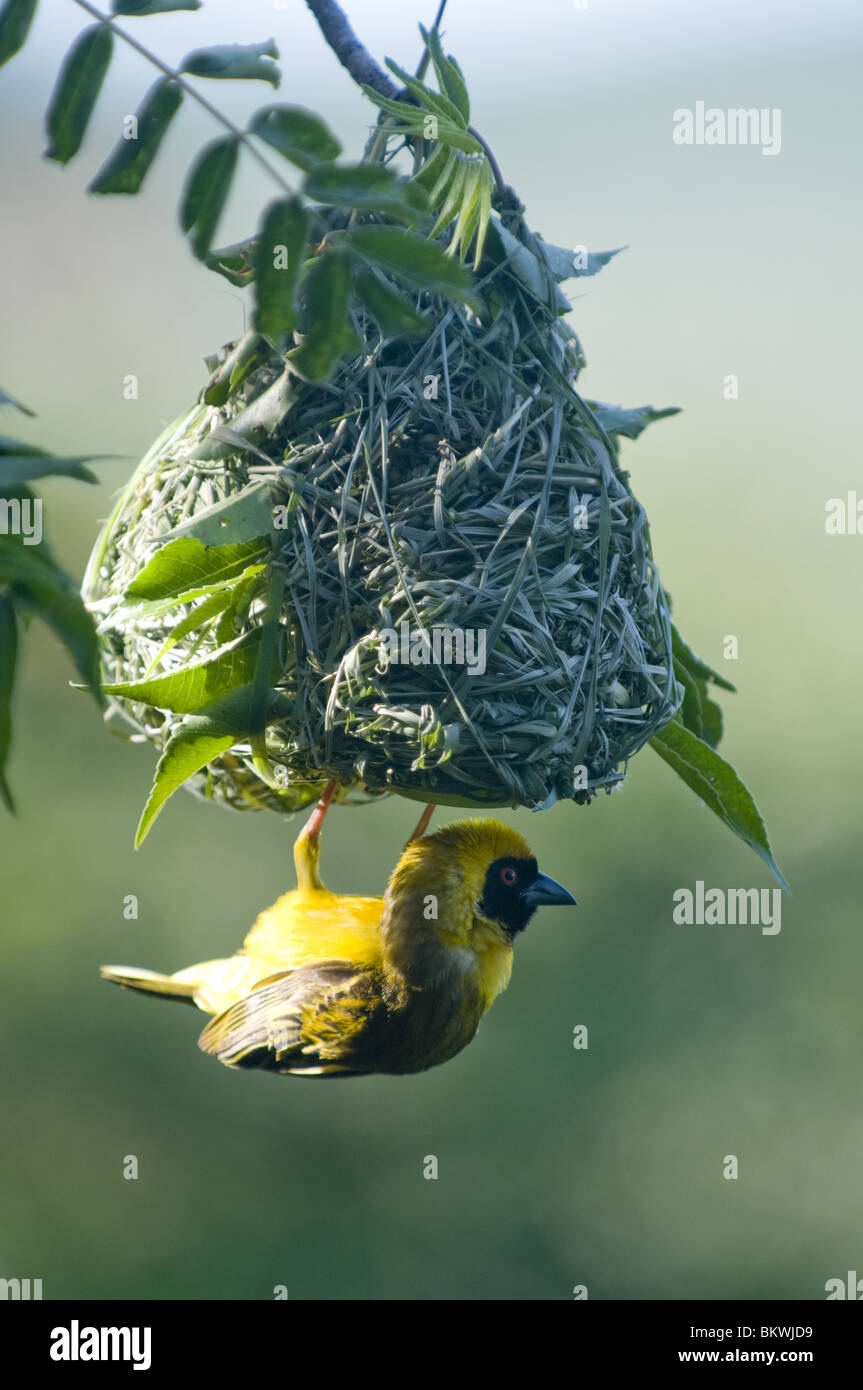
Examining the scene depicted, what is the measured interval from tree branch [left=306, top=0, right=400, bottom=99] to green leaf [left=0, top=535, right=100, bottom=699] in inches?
48.1

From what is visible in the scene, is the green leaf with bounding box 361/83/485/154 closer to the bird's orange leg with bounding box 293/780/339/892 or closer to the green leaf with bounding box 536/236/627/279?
the green leaf with bounding box 536/236/627/279

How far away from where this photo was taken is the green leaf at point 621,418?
2.10 m

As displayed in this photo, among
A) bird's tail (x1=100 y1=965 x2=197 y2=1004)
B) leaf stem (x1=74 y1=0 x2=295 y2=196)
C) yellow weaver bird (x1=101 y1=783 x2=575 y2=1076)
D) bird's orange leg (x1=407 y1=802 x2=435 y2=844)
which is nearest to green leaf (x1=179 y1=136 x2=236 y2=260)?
leaf stem (x1=74 y1=0 x2=295 y2=196)

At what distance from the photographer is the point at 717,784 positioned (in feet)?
6.66

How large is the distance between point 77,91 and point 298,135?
435mm

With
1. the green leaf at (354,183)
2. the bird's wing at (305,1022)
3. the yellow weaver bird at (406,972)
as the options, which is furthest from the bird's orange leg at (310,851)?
the green leaf at (354,183)

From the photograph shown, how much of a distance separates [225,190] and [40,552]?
66cm

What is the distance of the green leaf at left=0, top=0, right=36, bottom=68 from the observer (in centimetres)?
152

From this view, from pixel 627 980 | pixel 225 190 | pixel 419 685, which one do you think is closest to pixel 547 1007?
pixel 627 980

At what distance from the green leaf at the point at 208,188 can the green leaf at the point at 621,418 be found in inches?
32.2

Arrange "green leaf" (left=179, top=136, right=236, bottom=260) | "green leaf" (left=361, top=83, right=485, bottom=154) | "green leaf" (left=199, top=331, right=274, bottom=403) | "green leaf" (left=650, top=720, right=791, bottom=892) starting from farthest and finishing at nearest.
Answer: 1. "green leaf" (left=650, top=720, right=791, bottom=892)
2. "green leaf" (left=199, top=331, right=274, bottom=403)
3. "green leaf" (left=361, top=83, right=485, bottom=154)
4. "green leaf" (left=179, top=136, right=236, bottom=260)

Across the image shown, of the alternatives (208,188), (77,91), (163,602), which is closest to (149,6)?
(77,91)

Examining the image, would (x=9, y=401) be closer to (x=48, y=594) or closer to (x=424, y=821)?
(x=48, y=594)

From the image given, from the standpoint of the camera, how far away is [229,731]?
1799mm
